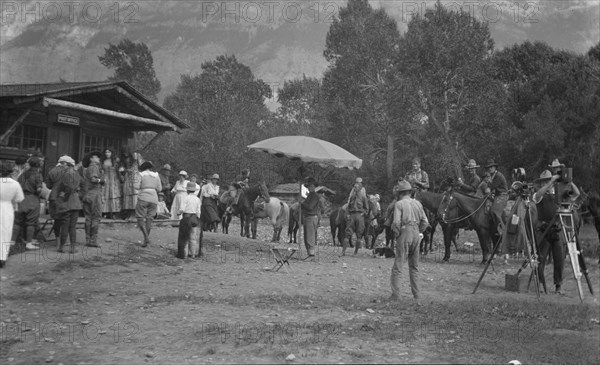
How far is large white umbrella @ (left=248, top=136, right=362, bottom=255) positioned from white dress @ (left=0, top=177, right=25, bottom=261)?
16.9ft

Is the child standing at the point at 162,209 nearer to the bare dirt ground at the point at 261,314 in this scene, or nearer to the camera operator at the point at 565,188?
the bare dirt ground at the point at 261,314

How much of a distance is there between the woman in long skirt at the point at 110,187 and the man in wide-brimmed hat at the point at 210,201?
2508 mm

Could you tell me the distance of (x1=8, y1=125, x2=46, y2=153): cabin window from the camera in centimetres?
1764

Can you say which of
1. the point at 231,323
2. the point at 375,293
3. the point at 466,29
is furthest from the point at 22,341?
the point at 466,29

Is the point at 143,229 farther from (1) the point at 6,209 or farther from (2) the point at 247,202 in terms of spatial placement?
(2) the point at 247,202

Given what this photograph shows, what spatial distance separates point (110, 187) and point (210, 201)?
9.76 ft

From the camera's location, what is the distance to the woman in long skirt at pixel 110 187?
17250 millimetres

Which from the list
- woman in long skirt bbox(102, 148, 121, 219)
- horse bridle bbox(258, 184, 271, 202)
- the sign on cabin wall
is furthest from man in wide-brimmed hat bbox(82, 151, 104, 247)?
horse bridle bbox(258, 184, 271, 202)

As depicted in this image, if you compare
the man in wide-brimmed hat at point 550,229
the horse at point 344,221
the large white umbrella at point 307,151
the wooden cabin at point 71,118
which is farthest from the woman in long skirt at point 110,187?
the man in wide-brimmed hat at point 550,229

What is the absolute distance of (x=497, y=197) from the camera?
16203mm

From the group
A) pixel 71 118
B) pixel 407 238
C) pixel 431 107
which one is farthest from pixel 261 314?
pixel 431 107

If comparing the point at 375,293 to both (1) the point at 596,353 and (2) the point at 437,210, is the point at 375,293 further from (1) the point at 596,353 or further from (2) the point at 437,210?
(2) the point at 437,210

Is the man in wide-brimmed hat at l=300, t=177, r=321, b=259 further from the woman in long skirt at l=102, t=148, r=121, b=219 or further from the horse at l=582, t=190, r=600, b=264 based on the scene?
the horse at l=582, t=190, r=600, b=264

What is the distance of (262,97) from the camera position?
241 feet
